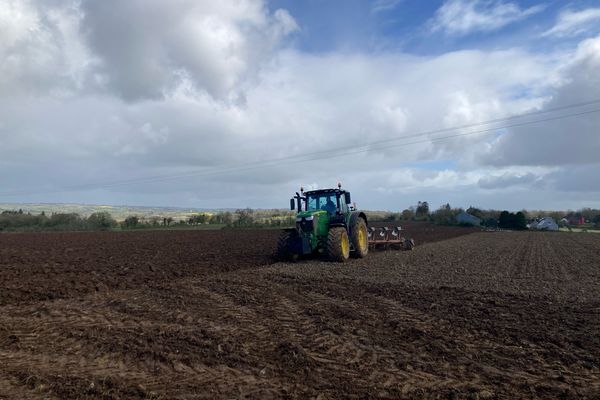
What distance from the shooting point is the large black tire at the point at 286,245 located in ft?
55.6

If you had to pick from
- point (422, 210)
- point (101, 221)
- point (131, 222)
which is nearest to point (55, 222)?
point (101, 221)

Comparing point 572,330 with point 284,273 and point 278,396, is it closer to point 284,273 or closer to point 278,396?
point 278,396

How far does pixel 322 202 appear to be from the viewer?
1773 centimetres

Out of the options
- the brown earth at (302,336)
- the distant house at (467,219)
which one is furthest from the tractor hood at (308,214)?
the distant house at (467,219)

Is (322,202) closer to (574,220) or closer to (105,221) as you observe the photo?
(105,221)

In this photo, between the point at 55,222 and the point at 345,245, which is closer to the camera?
the point at 345,245

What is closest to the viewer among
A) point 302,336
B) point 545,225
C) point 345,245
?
point 302,336

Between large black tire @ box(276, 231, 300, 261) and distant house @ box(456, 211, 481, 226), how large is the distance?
4854 centimetres

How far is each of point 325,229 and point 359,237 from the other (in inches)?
66.5

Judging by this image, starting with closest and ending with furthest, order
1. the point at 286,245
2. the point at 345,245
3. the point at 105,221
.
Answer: the point at 345,245 < the point at 286,245 < the point at 105,221

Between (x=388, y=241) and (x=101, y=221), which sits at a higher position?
(x=101, y=221)

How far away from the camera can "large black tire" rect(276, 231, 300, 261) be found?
55.6 feet

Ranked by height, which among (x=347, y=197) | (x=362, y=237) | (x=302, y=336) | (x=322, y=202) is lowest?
(x=302, y=336)

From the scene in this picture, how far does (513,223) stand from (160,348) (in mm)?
54148
